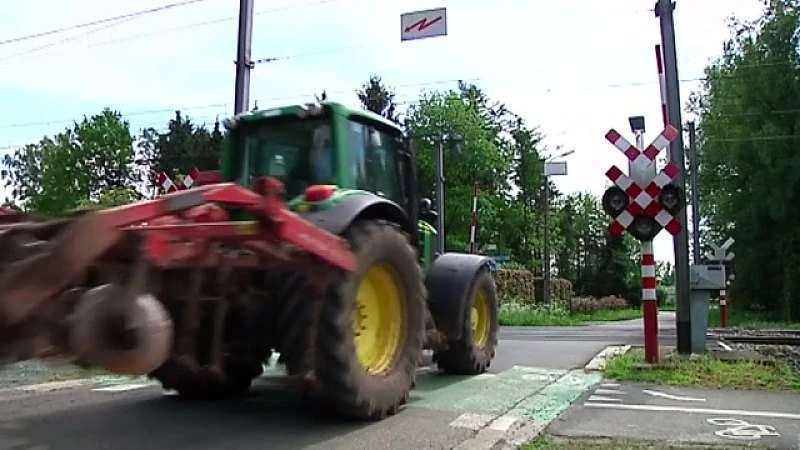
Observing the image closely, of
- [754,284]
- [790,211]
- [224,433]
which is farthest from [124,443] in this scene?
[754,284]

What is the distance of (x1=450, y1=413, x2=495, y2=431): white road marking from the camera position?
5777 mm

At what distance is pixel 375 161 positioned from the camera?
7148 mm

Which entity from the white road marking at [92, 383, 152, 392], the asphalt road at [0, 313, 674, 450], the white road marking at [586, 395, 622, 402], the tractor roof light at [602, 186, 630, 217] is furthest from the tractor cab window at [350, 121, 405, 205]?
the tractor roof light at [602, 186, 630, 217]

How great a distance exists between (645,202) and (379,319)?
4630 mm

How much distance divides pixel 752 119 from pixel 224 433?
3026 cm

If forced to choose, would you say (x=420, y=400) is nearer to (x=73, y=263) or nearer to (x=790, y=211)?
(x=73, y=263)

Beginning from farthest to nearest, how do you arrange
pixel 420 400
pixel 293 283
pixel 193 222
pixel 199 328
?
pixel 420 400 → pixel 293 283 → pixel 199 328 → pixel 193 222

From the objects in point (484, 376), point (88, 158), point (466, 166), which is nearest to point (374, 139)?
point (484, 376)

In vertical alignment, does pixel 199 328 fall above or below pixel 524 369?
above

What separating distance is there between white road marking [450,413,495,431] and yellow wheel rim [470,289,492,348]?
2.71 metres

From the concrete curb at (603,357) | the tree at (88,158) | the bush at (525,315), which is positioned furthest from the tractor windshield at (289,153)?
the tree at (88,158)

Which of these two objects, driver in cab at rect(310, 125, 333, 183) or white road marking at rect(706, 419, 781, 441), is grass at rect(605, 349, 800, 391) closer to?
white road marking at rect(706, 419, 781, 441)

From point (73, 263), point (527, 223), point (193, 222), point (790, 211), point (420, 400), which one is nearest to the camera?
point (73, 263)

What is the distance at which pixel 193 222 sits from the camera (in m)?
4.44
